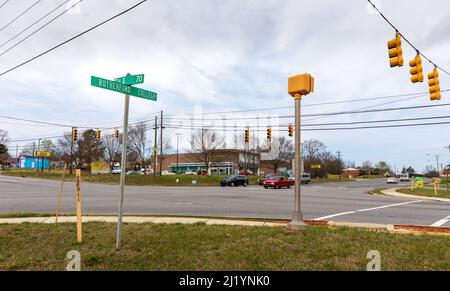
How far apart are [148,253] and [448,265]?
480cm

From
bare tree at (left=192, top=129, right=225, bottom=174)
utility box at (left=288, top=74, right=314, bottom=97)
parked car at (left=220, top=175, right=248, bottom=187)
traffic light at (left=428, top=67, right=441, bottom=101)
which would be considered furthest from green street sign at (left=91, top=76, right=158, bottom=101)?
bare tree at (left=192, top=129, right=225, bottom=174)

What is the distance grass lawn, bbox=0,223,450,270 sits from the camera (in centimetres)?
482

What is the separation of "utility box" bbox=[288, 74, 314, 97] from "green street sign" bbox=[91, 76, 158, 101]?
10.7 ft

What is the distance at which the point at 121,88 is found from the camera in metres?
5.87

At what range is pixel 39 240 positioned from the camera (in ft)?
21.5

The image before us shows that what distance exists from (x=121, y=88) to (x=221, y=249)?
351 centimetres

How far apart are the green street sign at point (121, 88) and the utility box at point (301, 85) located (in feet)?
10.7

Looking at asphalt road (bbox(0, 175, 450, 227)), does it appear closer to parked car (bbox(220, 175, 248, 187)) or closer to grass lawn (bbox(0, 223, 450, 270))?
grass lawn (bbox(0, 223, 450, 270))

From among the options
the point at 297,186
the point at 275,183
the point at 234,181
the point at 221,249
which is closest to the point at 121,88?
the point at 221,249
